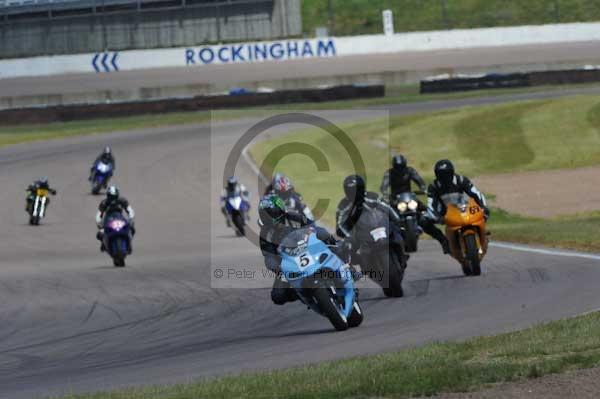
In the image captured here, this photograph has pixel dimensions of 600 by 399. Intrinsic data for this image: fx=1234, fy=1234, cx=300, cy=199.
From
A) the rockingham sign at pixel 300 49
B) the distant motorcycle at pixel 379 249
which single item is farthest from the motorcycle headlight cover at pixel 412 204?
the rockingham sign at pixel 300 49

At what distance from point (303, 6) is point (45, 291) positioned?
4647 centimetres

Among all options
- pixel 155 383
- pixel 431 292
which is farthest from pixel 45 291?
pixel 155 383

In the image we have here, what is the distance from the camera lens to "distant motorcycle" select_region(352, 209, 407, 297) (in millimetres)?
13992

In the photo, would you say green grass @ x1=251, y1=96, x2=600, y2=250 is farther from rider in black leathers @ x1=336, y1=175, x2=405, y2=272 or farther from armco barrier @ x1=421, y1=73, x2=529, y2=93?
rider in black leathers @ x1=336, y1=175, x2=405, y2=272

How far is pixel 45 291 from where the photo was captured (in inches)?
693

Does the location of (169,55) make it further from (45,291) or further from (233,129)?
(45,291)

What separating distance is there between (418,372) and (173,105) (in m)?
39.7

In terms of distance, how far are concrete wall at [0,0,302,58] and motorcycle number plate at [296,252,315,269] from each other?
45536 millimetres

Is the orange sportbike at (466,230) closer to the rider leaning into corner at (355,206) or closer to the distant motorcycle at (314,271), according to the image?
the rider leaning into corner at (355,206)

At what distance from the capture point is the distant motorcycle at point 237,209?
87.6ft

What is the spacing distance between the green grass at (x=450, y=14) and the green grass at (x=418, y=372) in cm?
4935

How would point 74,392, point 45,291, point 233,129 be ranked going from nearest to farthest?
1. point 74,392
2. point 45,291
3. point 233,129

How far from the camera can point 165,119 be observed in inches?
1847

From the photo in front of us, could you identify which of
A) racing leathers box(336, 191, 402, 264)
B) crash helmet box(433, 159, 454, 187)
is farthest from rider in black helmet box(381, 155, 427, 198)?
racing leathers box(336, 191, 402, 264)
